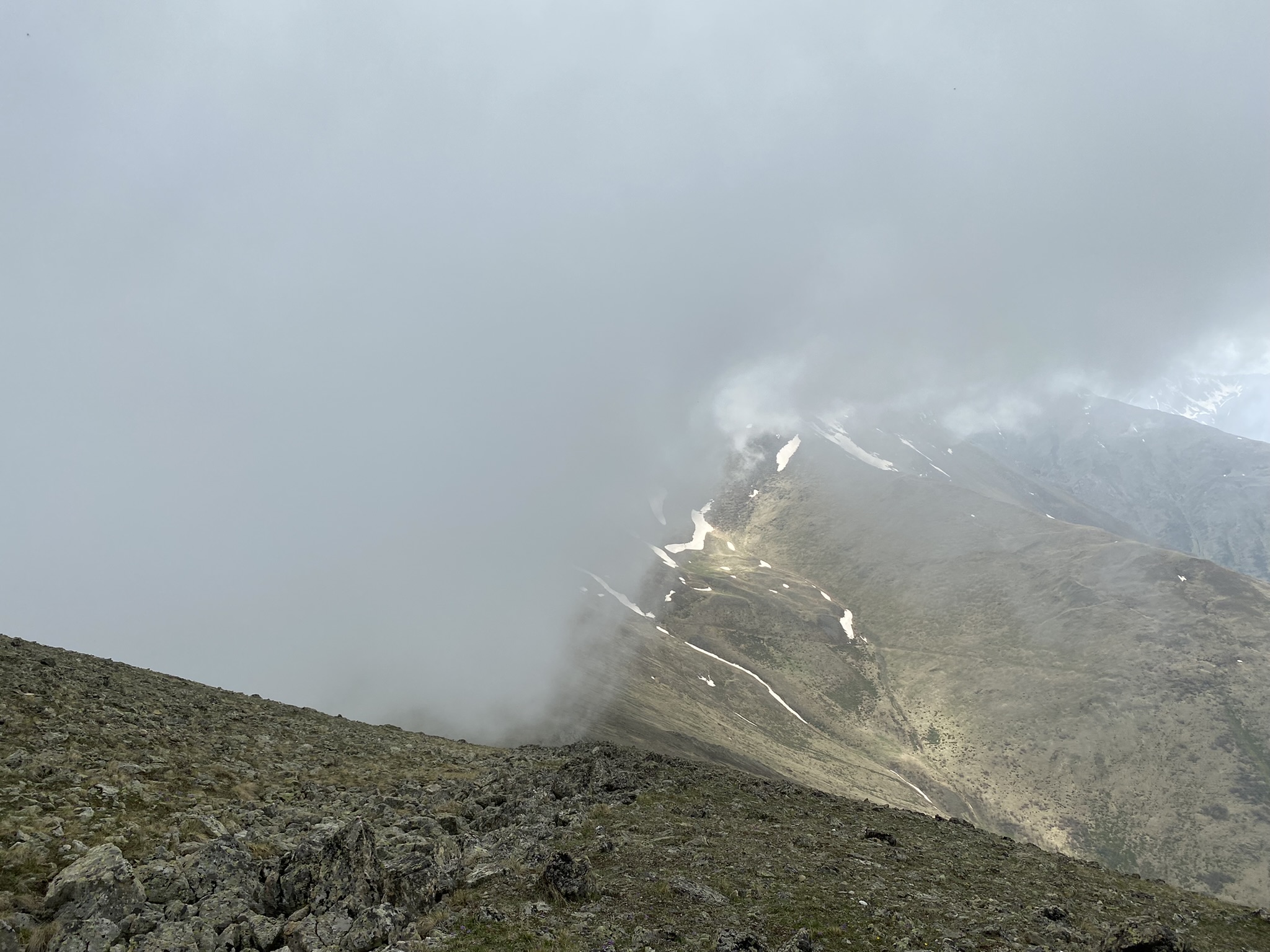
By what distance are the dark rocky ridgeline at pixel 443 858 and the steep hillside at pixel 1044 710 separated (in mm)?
57118

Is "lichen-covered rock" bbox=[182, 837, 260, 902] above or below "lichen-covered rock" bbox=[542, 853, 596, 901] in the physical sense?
below

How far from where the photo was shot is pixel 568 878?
739 inches

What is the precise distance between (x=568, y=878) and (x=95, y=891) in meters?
12.0

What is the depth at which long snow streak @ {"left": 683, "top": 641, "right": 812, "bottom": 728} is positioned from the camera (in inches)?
6161

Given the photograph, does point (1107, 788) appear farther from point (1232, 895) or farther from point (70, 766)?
point (70, 766)

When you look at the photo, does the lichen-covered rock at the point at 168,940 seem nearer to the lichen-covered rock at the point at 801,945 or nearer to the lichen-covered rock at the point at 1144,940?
the lichen-covered rock at the point at 801,945

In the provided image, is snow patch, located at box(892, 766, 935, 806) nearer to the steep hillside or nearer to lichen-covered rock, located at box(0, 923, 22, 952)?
the steep hillside

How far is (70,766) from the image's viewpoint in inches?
807

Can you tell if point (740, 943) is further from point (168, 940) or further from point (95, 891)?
point (95, 891)

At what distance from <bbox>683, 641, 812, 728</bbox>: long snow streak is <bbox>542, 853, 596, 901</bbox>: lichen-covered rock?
147769 mm

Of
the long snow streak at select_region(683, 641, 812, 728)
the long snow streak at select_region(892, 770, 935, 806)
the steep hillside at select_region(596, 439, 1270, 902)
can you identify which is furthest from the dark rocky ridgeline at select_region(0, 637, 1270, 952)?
the long snow streak at select_region(683, 641, 812, 728)

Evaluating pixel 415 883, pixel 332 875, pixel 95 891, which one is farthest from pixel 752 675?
pixel 95 891

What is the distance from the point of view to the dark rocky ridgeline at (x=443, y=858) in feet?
47.4

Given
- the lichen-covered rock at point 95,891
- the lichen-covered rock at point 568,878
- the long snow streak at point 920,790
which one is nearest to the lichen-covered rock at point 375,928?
the lichen-covered rock at point 568,878
